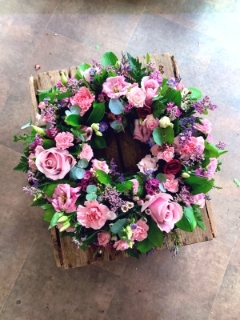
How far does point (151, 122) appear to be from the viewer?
1013 millimetres

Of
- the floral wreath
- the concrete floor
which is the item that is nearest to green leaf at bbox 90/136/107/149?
the floral wreath

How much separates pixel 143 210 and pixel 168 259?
22.2 inches

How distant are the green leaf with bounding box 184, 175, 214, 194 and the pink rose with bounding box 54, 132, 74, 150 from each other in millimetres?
324

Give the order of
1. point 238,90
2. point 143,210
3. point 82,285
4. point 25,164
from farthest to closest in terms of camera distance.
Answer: point 238,90 → point 82,285 → point 25,164 → point 143,210

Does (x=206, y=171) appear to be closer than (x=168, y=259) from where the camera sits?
Yes

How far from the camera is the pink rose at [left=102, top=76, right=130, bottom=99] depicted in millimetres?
1011

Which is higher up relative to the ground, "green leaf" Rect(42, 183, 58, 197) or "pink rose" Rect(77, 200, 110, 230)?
"pink rose" Rect(77, 200, 110, 230)

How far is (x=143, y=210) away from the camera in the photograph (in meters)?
0.97

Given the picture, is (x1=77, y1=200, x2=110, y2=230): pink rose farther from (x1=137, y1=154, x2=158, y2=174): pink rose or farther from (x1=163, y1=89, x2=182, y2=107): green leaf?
(x1=163, y1=89, x2=182, y2=107): green leaf

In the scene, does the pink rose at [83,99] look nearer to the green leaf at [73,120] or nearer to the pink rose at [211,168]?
the green leaf at [73,120]

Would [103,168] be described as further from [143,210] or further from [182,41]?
[182,41]

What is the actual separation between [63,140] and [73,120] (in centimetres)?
6

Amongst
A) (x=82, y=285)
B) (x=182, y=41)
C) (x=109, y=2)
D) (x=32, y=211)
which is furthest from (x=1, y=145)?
(x=182, y=41)

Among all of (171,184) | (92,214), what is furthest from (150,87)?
(92,214)
